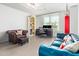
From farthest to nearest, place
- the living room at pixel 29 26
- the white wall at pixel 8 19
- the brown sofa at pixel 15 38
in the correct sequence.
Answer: the white wall at pixel 8 19, the brown sofa at pixel 15 38, the living room at pixel 29 26

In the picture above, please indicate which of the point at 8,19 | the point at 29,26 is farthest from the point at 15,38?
the point at 29,26

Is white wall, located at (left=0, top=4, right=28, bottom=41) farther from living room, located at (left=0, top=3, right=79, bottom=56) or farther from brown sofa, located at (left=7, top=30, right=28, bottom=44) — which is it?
brown sofa, located at (left=7, top=30, right=28, bottom=44)

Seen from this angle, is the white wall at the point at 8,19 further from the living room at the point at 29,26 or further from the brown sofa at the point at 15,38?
the brown sofa at the point at 15,38

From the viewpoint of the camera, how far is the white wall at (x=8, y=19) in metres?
7.47

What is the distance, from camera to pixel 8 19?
313 inches

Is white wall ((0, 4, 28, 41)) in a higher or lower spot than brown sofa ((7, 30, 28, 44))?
higher

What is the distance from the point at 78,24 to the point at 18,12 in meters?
4.18

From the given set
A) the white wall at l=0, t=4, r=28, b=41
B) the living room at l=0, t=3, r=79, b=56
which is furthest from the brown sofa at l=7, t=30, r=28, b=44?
the white wall at l=0, t=4, r=28, b=41

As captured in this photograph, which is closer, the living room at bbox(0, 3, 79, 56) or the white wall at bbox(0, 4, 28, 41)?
the living room at bbox(0, 3, 79, 56)

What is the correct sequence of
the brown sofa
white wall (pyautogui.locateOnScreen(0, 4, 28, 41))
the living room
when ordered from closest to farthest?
the living room
the brown sofa
white wall (pyautogui.locateOnScreen(0, 4, 28, 41))

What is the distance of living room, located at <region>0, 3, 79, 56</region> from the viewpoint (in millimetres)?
5596

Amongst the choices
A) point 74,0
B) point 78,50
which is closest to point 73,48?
point 78,50

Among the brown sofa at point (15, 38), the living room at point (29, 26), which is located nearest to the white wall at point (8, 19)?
the living room at point (29, 26)

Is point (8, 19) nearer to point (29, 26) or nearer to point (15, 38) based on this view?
point (15, 38)
